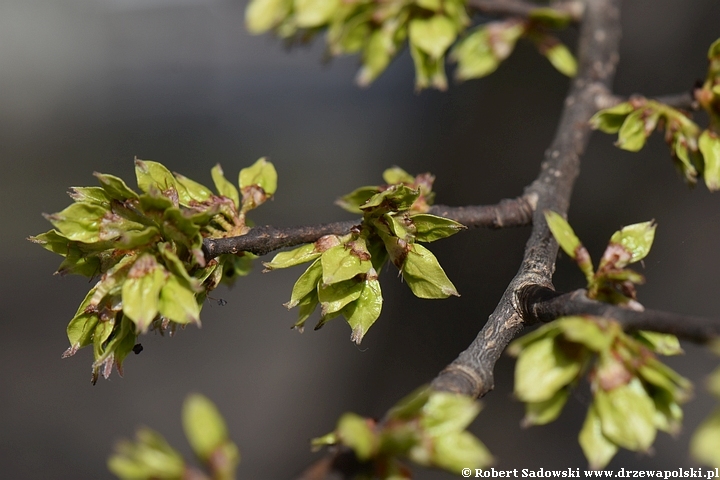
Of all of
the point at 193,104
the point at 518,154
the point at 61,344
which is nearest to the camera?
the point at 518,154

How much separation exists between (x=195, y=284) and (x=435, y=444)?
332 millimetres

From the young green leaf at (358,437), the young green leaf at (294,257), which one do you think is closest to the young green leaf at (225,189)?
the young green leaf at (294,257)

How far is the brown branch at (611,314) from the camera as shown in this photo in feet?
1.79

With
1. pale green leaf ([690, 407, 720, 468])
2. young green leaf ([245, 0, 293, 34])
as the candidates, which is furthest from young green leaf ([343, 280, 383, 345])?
young green leaf ([245, 0, 293, 34])

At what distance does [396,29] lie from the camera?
46.8 inches

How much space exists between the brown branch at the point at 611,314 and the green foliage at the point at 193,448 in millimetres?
379

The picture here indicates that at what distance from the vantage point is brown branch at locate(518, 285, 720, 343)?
545mm

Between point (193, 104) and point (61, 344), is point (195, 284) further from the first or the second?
point (193, 104)

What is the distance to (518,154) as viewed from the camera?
2.41 meters

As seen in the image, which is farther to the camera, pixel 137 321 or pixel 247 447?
pixel 247 447

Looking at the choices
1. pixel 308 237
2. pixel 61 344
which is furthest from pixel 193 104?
pixel 308 237

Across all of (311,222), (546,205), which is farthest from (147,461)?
(311,222)

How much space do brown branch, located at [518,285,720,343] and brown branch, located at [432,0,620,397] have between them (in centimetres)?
3

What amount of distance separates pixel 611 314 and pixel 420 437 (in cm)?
23
